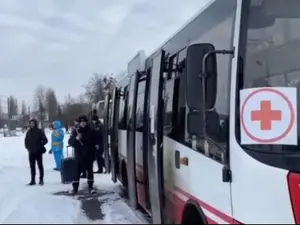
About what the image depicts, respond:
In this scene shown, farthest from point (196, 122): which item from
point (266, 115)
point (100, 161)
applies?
point (100, 161)

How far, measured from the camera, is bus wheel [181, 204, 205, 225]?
5.10 m

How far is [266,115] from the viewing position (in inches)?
152

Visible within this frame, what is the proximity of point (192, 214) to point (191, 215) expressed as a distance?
36mm

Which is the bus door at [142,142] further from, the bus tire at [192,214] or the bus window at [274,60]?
the bus window at [274,60]

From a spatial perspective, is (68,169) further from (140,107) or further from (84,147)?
(140,107)

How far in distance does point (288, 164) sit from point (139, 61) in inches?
209

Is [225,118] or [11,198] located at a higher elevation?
[225,118]

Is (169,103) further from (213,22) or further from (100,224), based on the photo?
(100,224)

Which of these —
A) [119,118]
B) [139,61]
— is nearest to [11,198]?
[119,118]

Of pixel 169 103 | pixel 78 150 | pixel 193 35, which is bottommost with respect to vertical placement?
pixel 78 150

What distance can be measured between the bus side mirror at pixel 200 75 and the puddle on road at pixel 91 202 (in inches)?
181

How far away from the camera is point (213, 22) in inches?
193

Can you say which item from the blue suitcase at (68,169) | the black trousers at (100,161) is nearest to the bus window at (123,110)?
the blue suitcase at (68,169)

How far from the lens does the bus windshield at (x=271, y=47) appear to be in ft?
13.8
